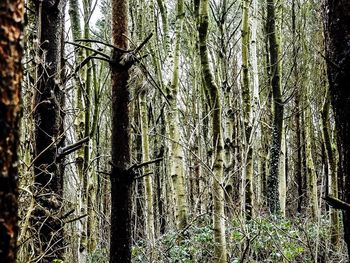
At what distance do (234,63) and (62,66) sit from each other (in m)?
10.7

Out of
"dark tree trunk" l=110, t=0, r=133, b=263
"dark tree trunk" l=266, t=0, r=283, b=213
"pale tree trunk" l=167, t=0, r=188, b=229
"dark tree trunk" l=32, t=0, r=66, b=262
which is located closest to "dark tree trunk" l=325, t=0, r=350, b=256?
"dark tree trunk" l=110, t=0, r=133, b=263

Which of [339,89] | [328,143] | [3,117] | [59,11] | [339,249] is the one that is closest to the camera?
[3,117]

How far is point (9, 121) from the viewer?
96 cm

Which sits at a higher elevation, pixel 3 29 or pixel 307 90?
pixel 307 90

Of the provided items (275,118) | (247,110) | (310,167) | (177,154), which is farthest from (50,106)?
(310,167)

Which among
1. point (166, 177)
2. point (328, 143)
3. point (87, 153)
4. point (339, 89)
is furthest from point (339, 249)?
point (166, 177)

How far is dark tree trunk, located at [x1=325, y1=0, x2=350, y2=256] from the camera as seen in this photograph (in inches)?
94.3

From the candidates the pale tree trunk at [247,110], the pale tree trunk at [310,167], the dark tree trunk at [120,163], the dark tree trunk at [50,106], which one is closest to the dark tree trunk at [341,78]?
the dark tree trunk at [120,163]

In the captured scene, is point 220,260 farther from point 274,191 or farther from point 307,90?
point 307,90

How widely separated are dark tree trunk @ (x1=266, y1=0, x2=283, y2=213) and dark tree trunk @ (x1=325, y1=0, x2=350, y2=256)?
326 inches

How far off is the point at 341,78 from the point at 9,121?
2.07 metres

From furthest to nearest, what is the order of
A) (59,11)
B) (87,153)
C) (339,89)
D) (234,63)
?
(234,63), (87,153), (59,11), (339,89)

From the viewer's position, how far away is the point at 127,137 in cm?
421

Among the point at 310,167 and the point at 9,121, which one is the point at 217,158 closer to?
the point at 9,121
